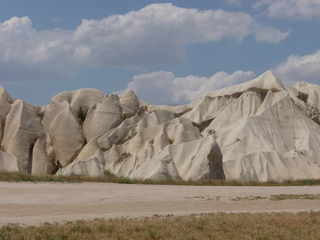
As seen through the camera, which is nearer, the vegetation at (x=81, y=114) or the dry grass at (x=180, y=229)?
the dry grass at (x=180, y=229)

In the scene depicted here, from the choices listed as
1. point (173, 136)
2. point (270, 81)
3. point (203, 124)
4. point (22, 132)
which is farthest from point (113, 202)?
point (270, 81)

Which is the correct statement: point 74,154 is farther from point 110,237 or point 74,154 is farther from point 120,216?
point 110,237

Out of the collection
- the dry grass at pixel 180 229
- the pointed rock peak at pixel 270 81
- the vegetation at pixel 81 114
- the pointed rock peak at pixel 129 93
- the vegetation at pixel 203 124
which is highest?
the dry grass at pixel 180 229

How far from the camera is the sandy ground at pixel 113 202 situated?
48.9 feet

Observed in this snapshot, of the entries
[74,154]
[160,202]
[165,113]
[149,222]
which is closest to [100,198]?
[160,202]

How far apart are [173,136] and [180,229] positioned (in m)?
36.6


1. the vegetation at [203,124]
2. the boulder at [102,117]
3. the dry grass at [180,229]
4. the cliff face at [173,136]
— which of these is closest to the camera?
the dry grass at [180,229]

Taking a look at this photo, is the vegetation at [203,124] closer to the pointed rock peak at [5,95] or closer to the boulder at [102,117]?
the boulder at [102,117]

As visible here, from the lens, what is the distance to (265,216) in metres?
14.7

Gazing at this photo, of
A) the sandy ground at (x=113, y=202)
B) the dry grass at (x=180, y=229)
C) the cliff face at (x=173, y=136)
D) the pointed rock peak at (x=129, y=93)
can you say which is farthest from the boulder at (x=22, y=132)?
the dry grass at (x=180, y=229)

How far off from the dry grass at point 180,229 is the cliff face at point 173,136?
17.1 meters

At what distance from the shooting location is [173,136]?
48.8 metres

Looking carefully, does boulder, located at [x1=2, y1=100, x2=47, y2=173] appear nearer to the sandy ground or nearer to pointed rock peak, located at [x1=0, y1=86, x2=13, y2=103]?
pointed rock peak, located at [x1=0, y1=86, x2=13, y2=103]

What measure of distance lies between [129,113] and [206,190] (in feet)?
136
